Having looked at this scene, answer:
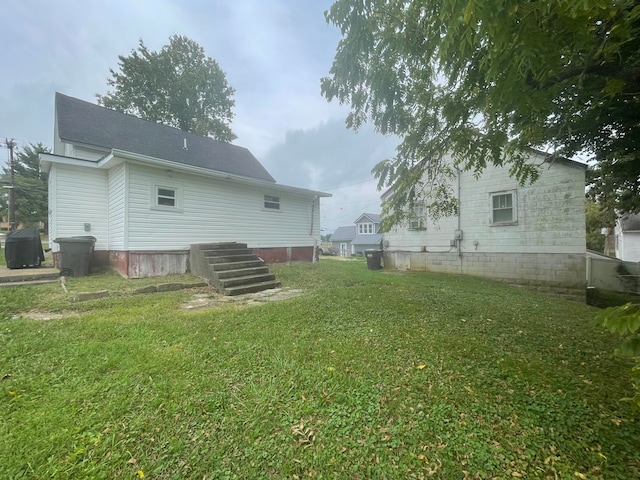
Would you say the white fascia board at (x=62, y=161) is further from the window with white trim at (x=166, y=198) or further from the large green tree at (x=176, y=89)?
the large green tree at (x=176, y=89)

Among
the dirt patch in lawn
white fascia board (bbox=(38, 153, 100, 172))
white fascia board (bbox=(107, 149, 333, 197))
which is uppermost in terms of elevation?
white fascia board (bbox=(38, 153, 100, 172))

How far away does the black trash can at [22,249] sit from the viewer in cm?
738

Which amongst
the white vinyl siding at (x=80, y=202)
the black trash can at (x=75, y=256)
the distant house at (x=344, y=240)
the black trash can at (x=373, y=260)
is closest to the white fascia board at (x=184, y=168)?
the white vinyl siding at (x=80, y=202)

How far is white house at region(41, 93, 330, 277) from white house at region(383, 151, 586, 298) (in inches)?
190

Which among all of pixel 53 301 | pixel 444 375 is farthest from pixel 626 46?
pixel 53 301

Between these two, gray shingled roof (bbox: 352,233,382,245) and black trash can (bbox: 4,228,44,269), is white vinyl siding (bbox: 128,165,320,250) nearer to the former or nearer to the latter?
black trash can (bbox: 4,228,44,269)

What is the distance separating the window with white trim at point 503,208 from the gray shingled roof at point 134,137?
35.7 feet

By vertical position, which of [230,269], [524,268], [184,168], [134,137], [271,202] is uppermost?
[134,137]

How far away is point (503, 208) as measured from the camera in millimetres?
9266

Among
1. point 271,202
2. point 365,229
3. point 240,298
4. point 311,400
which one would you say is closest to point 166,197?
point 271,202

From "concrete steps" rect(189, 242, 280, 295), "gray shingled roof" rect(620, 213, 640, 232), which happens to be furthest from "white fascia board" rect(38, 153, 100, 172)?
"gray shingled roof" rect(620, 213, 640, 232)

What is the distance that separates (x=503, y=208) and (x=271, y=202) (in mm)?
8434

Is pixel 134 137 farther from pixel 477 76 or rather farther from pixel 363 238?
pixel 363 238

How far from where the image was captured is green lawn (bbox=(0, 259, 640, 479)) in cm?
153
